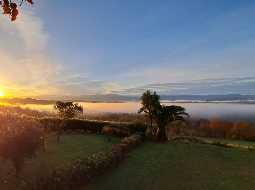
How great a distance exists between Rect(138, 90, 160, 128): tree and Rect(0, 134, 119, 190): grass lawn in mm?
7752

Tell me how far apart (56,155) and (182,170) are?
9.49 m

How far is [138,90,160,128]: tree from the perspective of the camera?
46.2 m

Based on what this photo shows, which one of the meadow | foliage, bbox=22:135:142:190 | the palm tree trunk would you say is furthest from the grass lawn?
the palm tree trunk

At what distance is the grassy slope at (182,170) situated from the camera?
20.8 metres

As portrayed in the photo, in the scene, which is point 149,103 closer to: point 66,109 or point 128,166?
point 66,109

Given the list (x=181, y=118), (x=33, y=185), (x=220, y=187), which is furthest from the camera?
(x=181, y=118)

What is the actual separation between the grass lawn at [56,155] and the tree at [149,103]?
775 centimetres

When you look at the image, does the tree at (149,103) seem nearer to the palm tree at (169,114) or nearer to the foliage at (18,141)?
the palm tree at (169,114)

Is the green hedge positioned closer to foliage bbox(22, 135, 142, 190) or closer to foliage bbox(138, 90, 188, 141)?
foliage bbox(138, 90, 188, 141)

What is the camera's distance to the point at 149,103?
1857 inches

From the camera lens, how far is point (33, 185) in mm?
15227

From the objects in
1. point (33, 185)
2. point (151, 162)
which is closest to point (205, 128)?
point (151, 162)

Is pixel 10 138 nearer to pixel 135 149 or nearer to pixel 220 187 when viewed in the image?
pixel 220 187

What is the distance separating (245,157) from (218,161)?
156 inches
